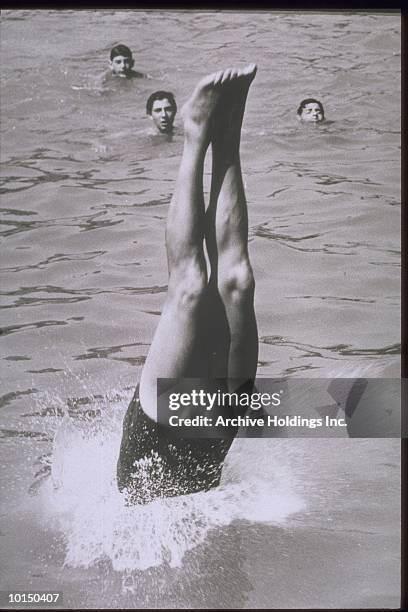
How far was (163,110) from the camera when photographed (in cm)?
237

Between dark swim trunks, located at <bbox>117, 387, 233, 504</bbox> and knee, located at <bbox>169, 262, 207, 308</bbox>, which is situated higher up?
knee, located at <bbox>169, 262, 207, 308</bbox>

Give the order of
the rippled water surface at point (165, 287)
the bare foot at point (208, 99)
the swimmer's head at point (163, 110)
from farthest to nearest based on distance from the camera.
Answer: the swimmer's head at point (163, 110) < the rippled water surface at point (165, 287) < the bare foot at point (208, 99)

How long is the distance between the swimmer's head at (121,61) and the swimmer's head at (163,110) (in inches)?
3.9

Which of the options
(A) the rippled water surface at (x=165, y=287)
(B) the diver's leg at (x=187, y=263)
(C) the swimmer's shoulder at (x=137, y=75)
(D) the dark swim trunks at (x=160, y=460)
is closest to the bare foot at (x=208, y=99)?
(B) the diver's leg at (x=187, y=263)

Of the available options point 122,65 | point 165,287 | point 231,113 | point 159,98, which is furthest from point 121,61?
point 165,287

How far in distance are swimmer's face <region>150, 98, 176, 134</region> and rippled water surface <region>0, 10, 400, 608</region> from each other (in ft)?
0.11

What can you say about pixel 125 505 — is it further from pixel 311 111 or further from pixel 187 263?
pixel 311 111

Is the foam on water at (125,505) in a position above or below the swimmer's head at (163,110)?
below

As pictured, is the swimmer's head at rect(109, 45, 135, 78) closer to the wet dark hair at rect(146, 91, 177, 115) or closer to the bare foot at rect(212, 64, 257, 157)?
the wet dark hair at rect(146, 91, 177, 115)

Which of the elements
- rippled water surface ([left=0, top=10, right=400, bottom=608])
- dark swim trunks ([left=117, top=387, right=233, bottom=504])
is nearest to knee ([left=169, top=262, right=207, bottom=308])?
rippled water surface ([left=0, top=10, right=400, bottom=608])

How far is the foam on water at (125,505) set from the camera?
2.12m

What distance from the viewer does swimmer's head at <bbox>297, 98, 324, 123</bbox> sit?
7.88ft

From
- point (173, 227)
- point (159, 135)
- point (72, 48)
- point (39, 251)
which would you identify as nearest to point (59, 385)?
point (39, 251)

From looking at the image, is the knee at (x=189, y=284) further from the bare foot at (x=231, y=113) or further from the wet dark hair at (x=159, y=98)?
the wet dark hair at (x=159, y=98)
